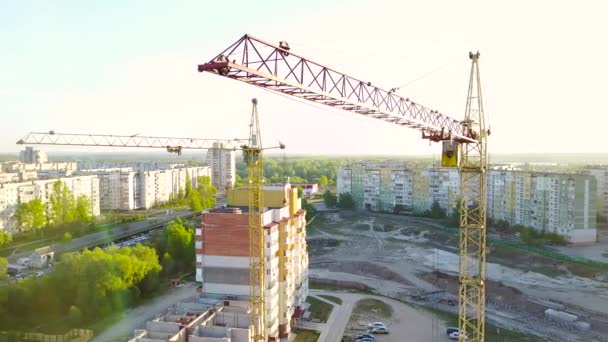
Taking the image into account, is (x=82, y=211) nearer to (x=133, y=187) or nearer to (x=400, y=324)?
(x=133, y=187)

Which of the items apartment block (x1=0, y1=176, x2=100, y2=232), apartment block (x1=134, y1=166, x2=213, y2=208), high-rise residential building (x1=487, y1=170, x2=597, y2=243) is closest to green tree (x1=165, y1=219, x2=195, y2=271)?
apartment block (x1=0, y1=176, x2=100, y2=232)

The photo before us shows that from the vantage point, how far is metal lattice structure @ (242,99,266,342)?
12.7m

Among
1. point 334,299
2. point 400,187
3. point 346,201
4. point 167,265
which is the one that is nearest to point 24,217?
point 167,265

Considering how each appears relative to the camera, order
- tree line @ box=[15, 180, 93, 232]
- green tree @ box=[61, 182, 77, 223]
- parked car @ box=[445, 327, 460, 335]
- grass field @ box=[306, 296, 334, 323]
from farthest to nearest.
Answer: green tree @ box=[61, 182, 77, 223]
tree line @ box=[15, 180, 93, 232]
grass field @ box=[306, 296, 334, 323]
parked car @ box=[445, 327, 460, 335]

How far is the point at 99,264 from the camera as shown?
634 inches

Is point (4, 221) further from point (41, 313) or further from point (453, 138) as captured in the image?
point (453, 138)

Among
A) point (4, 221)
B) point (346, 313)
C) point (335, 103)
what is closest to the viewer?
point (335, 103)

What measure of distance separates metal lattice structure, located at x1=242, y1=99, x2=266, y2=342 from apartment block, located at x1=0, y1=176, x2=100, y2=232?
21.0 metres

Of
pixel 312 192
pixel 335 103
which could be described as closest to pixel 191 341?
pixel 335 103

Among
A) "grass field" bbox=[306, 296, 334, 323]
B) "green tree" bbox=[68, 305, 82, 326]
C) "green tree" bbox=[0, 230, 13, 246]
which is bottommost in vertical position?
"grass field" bbox=[306, 296, 334, 323]

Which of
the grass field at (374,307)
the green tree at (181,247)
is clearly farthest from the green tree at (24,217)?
the grass field at (374,307)

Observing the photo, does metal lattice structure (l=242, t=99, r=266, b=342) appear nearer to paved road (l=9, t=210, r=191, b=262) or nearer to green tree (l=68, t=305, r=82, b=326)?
A: green tree (l=68, t=305, r=82, b=326)

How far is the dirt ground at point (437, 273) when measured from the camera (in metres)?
17.2

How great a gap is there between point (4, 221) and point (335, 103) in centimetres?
2511
